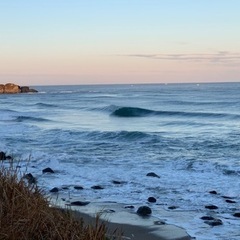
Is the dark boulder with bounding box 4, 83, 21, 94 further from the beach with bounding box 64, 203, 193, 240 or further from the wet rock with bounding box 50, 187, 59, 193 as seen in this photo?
the beach with bounding box 64, 203, 193, 240

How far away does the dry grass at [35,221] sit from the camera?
5.09 meters

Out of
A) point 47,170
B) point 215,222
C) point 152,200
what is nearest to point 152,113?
point 47,170

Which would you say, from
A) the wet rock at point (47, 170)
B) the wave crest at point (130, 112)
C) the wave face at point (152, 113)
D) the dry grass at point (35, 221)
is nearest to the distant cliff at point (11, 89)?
the wave face at point (152, 113)

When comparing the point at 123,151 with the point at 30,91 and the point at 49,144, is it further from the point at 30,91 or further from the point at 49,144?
the point at 30,91

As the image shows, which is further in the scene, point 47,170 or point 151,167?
point 151,167

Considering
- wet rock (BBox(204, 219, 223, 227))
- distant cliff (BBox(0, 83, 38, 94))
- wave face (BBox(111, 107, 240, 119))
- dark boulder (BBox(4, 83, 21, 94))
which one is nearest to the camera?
wet rock (BBox(204, 219, 223, 227))

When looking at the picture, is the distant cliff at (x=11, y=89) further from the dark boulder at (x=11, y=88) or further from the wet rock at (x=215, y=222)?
the wet rock at (x=215, y=222)

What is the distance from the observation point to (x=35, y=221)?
17.7ft

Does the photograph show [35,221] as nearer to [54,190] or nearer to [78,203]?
[78,203]

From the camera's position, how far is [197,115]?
38.9m

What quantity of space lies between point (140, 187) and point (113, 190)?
2.40 ft

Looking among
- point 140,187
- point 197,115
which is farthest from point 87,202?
point 197,115

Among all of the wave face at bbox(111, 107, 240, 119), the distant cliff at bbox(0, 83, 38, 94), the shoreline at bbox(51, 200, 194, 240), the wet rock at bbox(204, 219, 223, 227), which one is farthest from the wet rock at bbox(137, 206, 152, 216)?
the distant cliff at bbox(0, 83, 38, 94)

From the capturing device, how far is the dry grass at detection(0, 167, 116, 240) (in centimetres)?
509
